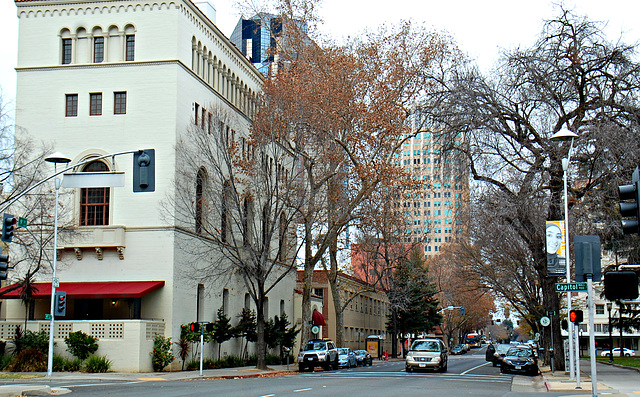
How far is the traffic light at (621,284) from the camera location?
11680 millimetres

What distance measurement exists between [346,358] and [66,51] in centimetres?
2619

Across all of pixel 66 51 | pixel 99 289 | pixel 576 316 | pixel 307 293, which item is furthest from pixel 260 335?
pixel 576 316

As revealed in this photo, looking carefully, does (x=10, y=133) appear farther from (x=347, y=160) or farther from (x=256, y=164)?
(x=347, y=160)

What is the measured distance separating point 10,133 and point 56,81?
5.12 meters

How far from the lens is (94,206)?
37.9m

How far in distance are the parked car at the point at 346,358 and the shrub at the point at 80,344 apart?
17.6 m

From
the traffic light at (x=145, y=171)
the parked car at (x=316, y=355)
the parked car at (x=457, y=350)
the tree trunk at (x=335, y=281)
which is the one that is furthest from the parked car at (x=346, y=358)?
the parked car at (x=457, y=350)

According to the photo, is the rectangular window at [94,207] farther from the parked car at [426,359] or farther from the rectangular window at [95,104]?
the parked car at [426,359]

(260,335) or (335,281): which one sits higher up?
(335,281)

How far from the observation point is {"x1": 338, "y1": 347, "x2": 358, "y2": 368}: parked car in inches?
1825

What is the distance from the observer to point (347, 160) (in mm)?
43219

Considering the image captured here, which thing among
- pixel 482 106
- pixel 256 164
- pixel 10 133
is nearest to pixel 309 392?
pixel 482 106

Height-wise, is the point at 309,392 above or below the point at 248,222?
below

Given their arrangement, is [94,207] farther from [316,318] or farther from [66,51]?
[316,318]
